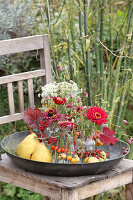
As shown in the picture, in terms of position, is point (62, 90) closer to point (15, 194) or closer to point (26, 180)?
point (26, 180)

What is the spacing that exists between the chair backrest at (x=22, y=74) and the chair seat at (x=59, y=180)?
0.26 m

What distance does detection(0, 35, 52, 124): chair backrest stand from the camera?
1.89m

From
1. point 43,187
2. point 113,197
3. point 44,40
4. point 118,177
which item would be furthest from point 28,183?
point 113,197

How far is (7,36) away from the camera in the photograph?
2629mm

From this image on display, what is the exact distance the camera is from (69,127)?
5.26 ft

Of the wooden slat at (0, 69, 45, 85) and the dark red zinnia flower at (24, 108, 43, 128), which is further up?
the wooden slat at (0, 69, 45, 85)

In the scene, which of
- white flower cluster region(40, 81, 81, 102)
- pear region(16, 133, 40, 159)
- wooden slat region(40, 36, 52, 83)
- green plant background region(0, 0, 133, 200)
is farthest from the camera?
green plant background region(0, 0, 133, 200)

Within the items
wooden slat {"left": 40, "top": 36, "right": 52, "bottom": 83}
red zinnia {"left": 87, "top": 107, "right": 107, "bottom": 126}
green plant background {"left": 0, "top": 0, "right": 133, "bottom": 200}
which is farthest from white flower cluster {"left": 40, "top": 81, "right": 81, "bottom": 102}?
green plant background {"left": 0, "top": 0, "right": 133, "bottom": 200}

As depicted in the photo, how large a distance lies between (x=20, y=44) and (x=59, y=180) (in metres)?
0.77

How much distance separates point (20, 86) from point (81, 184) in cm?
70

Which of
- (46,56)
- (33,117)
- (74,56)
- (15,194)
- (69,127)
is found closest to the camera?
(69,127)

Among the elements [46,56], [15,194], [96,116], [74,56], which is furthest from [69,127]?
[15,194]

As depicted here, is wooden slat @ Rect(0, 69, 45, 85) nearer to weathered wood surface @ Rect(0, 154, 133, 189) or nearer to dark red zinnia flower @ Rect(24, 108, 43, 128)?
dark red zinnia flower @ Rect(24, 108, 43, 128)

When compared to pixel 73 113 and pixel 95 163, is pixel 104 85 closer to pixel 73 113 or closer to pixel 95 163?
pixel 73 113
